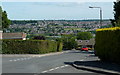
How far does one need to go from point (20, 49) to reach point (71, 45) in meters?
84.2

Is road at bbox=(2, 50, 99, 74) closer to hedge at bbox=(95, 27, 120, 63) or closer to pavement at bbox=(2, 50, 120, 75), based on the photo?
pavement at bbox=(2, 50, 120, 75)

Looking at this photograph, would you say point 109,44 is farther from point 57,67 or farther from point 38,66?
point 38,66

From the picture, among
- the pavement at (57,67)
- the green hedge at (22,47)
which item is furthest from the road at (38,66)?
the green hedge at (22,47)

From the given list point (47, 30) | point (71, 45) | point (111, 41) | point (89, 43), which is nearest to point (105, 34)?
point (111, 41)

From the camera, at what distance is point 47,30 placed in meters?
182

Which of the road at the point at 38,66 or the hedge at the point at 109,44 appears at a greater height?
the hedge at the point at 109,44

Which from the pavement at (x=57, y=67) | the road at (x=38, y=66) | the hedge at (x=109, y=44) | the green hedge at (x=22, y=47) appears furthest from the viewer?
the green hedge at (x=22, y=47)

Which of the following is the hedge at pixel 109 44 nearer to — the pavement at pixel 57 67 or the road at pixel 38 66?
the pavement at pixel 57 67

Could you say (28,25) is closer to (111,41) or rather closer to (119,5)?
(119,5)

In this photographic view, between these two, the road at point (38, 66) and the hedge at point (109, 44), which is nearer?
the road at point (38, 66)

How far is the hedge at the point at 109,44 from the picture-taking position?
21.9 m

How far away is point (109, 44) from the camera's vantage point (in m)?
23.6

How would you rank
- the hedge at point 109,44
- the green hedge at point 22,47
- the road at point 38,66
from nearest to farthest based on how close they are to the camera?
the road at point 38,66 < the hedge at point 109,44 < the green hedge at point 22,47

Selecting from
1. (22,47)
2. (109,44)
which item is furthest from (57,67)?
(22,47)
